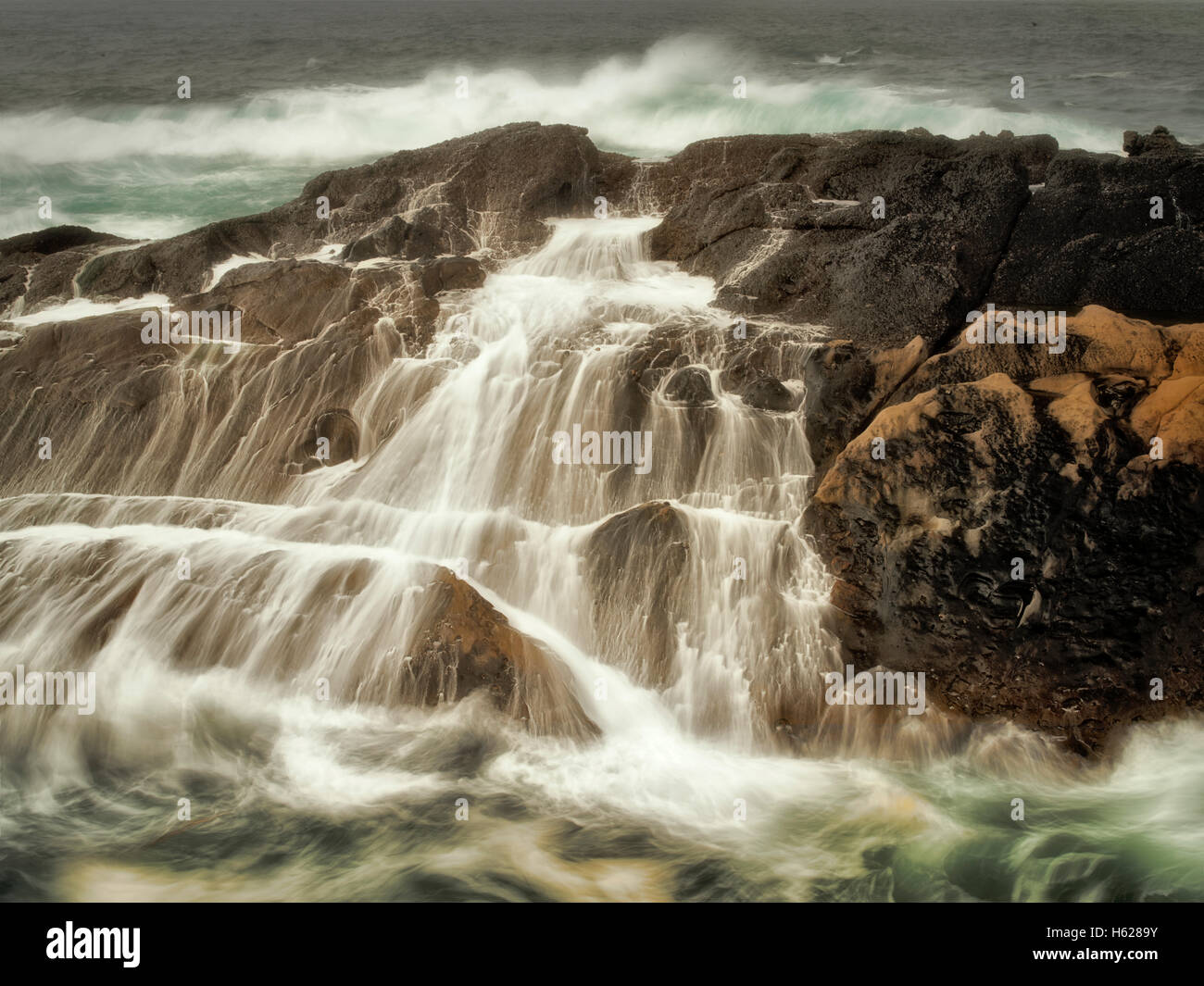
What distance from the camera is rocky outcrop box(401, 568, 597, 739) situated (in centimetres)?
A: 821

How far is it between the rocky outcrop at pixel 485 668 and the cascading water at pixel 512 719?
8cm

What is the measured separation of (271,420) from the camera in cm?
1053

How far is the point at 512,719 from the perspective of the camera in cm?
822

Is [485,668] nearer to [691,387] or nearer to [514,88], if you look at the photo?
[691,387]

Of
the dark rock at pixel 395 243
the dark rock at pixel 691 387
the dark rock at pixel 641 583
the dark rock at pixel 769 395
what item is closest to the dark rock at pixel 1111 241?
the dark rock at pixel 769 395

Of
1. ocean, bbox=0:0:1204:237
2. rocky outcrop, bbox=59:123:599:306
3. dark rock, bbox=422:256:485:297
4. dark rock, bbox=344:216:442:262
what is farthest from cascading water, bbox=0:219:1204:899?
ocean, bbox=0:0:1204:237

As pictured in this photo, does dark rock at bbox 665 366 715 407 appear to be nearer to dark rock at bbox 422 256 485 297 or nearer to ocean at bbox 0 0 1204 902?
ocean at bbox 0 0 1204 902

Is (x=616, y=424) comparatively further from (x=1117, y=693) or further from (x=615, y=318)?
(x=1117, y=693)

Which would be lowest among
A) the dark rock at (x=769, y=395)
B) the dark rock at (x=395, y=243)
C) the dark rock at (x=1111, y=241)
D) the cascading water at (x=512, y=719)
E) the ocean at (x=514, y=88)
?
the cascading water at (x=512, y=719)

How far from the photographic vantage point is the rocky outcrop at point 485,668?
821 centimetres

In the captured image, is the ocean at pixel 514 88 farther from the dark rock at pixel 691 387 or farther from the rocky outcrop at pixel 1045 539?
the rocky outcrop at pixel 1045 539

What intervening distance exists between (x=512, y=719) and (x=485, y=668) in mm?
463

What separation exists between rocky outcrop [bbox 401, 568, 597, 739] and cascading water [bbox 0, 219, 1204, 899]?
8cm
